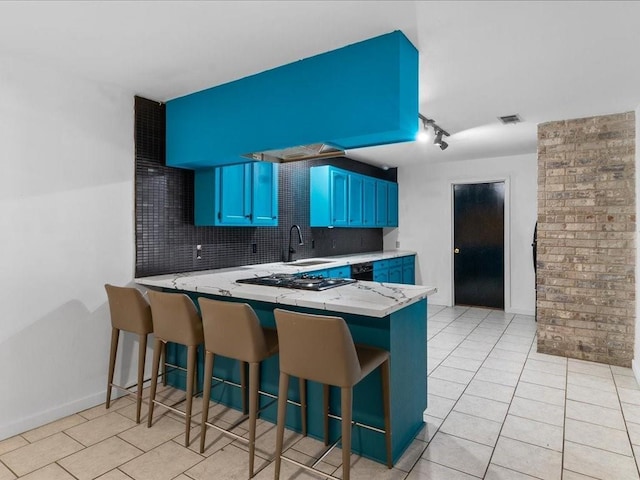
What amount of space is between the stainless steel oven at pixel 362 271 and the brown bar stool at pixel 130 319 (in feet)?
8.64

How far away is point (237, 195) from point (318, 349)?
2.11m

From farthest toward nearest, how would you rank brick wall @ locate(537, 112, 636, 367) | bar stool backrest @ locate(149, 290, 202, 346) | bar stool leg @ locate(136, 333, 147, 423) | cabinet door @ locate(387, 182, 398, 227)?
cabinet door @ locate(387, 182, 398, 227) < brick wall @ locate(537, 112, 636, 367) < bar stool leg @ locate(136, 333, 147, 423) < bar stool backrest @ locate(149, 290, 202, 346)

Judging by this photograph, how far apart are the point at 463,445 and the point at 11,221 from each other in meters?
3.14

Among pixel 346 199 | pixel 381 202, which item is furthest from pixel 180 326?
pixel 381 202

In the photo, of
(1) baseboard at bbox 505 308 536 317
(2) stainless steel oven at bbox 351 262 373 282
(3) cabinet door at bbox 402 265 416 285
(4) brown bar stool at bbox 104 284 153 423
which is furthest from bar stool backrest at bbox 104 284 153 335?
(1) baseboard at bbox 505 308 536 317

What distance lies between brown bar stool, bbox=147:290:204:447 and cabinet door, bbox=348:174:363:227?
3.26 m

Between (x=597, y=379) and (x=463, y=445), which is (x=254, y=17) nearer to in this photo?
(x=463, y=445)

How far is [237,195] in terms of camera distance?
3539mm

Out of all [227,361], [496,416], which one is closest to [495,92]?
[496,416]

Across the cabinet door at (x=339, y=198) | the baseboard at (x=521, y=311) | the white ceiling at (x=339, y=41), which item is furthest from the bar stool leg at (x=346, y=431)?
the baseboard at (x=521, y=311)

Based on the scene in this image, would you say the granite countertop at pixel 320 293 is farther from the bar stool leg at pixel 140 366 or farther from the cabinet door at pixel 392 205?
the cabinet door at pixel 392 205

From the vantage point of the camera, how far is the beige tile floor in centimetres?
206

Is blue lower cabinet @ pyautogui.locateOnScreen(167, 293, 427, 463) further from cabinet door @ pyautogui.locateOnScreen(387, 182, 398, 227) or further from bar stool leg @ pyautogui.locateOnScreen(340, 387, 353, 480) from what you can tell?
cabinet door @ pyautogui.locateOnScreen(387, 182, 398, 227)

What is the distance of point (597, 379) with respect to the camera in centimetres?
331
